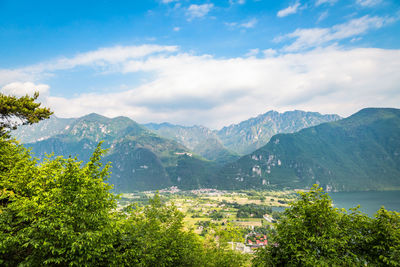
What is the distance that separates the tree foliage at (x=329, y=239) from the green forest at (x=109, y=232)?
64 mm

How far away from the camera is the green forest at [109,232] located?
1398cm

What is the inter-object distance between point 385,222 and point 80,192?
72.9 ft

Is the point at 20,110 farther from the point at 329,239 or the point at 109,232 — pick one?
the point at 329,239

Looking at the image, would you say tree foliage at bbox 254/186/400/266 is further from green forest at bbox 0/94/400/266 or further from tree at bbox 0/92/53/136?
tree at bbox 0/92/53/136

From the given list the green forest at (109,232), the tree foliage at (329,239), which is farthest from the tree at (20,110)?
the tree foliage at (329,239)

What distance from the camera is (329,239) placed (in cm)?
1578

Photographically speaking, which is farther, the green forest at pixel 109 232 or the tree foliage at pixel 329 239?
the tree foliage at pixel 329 239

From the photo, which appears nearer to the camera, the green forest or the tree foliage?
the green forest

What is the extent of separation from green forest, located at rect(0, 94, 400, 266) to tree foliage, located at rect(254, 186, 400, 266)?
6 cm

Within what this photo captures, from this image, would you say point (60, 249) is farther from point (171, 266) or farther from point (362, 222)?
point (362, 222)

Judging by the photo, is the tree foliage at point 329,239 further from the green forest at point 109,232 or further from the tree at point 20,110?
the tree at point 20,110

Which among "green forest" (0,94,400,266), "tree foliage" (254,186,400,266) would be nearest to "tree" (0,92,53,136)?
"green forest" (0,94,400,266)

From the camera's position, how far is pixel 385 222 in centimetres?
1611

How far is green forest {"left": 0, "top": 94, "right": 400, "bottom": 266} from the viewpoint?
14.0m
